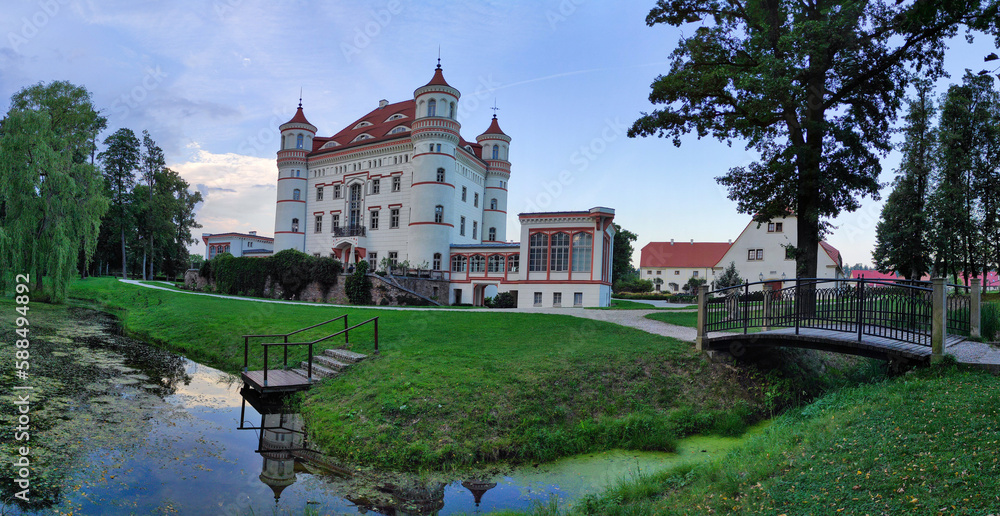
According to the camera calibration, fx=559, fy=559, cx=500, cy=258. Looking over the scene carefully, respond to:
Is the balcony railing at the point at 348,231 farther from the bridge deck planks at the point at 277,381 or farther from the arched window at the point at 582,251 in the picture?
the bridge deck planks at the point at 277,381

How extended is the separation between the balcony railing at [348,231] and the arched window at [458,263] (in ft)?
29.0

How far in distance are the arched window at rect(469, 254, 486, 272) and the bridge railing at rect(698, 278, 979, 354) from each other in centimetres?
2802

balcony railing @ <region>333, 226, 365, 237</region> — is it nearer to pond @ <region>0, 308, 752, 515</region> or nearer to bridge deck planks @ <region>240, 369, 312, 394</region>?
bridge deck planks @ <region>240, 369, 312, 394</region>

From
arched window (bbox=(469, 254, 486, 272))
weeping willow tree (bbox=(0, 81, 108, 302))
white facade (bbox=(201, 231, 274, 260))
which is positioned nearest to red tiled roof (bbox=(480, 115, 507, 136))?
arched window (bbox=(469, 254, 486, 272))

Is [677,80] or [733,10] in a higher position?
[733,10]

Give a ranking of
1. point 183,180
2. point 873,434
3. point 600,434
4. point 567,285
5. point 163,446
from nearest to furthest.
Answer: point 873,434, point 163,446, point 600,434, point 567,285, point 183,180

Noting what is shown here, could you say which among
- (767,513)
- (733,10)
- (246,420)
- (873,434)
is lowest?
(246,420)

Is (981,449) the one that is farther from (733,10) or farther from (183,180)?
(183,180)

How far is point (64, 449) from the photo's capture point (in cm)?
736

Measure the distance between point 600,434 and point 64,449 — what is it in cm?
771

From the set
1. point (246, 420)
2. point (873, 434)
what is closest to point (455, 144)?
point (246, 420)

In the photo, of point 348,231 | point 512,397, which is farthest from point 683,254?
point 512,397

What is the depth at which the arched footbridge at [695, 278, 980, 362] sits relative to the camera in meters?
9.18

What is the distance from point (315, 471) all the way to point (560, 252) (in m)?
29.2
